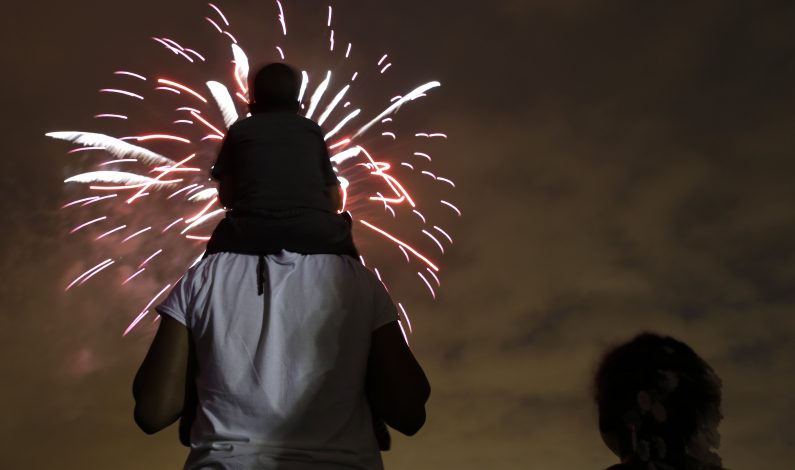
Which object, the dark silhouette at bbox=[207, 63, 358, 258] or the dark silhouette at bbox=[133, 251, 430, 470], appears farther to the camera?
the dark silhouette at bbox=[207, 63, 358, 258]

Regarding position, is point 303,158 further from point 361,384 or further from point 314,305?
point 361,384

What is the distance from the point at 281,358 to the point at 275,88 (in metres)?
1.13

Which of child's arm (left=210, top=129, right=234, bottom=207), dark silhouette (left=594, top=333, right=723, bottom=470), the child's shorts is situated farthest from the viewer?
child's arm (left=210, top=129, right=234, bottom=207)

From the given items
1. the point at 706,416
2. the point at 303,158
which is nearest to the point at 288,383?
the point at 303,158

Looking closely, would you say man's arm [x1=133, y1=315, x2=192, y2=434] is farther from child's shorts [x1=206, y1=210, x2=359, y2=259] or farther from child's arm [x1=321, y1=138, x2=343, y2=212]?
child's arm [x1=321, y1=138, x2=343, y2=212]

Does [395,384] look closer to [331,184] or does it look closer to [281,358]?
[281,358]

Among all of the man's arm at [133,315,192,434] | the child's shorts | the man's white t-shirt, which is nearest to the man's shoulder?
the child's shorts

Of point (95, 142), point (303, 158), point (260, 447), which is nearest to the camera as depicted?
point (260, 447)

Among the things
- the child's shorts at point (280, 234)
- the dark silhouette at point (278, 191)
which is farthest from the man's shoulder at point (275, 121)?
the child's shorts at point (280, 234)

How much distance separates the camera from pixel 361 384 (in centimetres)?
292

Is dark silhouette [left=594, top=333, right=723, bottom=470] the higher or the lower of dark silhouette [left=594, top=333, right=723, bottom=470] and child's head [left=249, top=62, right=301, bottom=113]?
the lower

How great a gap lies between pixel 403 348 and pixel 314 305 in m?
0.35

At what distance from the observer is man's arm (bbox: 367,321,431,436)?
116 inches

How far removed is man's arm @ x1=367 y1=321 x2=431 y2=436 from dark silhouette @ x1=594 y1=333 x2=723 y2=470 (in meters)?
0.85
